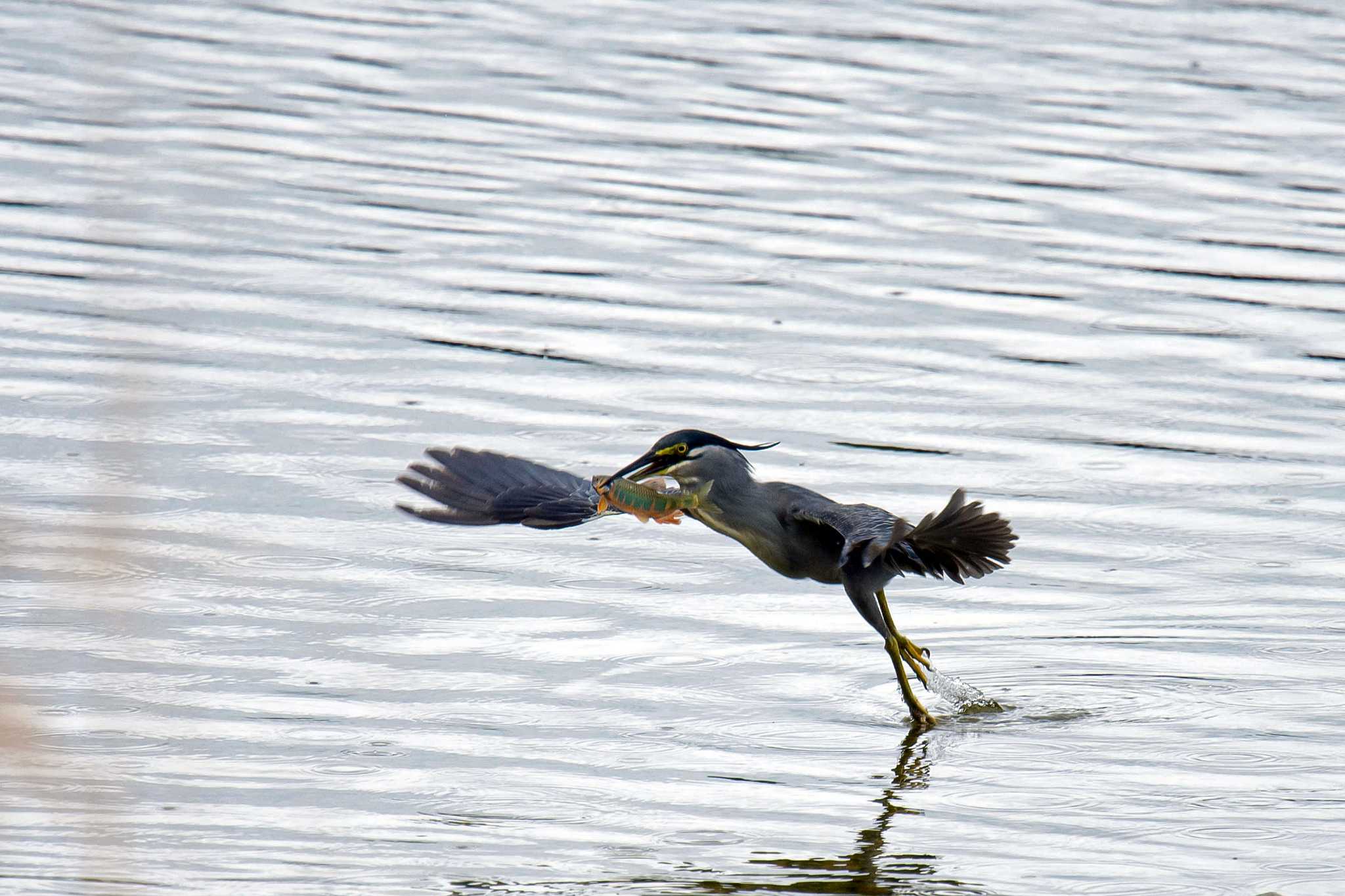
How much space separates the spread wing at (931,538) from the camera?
6547 millimetres

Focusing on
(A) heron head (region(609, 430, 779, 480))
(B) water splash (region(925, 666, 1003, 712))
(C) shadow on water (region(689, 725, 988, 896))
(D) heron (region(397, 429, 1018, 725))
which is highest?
(A) heron head (region(609, 430, 779, 480))

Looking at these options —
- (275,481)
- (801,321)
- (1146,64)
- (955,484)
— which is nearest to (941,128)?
(1146,64)

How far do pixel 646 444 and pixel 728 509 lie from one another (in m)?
2.16

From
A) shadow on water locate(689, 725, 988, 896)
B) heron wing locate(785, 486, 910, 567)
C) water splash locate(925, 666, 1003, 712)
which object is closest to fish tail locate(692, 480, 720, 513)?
heron wing locate(785, 486, 910, 567)

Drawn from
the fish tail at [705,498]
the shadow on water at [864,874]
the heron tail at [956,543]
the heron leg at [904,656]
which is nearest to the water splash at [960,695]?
the heron leg at [904,656]

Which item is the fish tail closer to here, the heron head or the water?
the heron head

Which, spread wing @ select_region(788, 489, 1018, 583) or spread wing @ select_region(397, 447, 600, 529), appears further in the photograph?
spread wing @ select_region(397, 447, 600, 529)

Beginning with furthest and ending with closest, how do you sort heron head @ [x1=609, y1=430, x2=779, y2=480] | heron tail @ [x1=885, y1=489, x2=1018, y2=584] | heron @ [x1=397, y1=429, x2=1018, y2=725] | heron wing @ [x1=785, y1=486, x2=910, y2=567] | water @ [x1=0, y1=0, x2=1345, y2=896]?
heron head @ [x1=609, y1=430, x2=779, y2=480] → heron @ [x1=397, y1=429, x2=1018, y2=725] → heron wing @ [x1=785, y1=486, x2=910, y2=567] → heron tail @ [x1=885, y1=489, x2=1018, y2=584] → water @ [x1=0, y1=0, x2=1345, y2=896]

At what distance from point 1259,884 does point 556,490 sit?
2.87m

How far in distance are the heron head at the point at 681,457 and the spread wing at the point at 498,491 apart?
0.23 meters

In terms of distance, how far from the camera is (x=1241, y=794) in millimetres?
6594

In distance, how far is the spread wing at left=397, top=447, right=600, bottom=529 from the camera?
7262mm

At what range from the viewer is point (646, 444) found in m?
9.59

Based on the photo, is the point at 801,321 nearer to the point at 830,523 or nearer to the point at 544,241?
the point at 544,241
